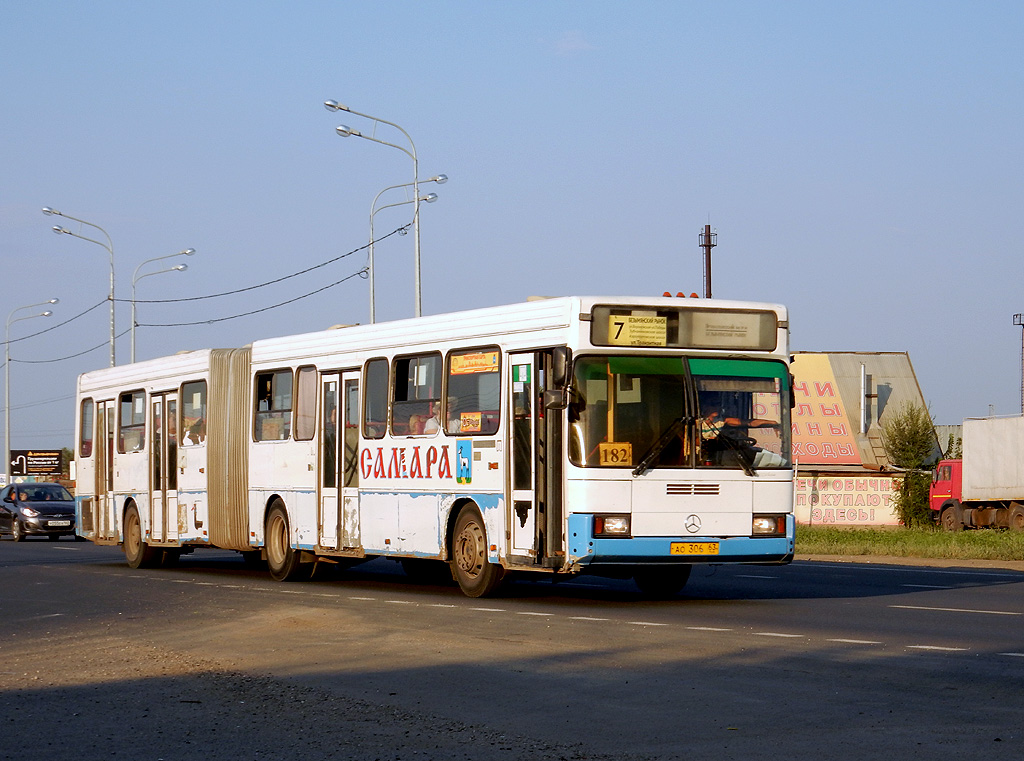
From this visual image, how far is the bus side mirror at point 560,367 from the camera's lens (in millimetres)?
16172

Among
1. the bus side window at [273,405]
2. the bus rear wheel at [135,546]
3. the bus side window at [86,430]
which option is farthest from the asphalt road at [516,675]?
the bus side window at [86,430]

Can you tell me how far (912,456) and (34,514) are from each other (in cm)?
3246

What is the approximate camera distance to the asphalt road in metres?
8.62

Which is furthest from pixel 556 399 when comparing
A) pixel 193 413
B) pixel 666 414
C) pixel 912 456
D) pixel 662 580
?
pixel 912 456

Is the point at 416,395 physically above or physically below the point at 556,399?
above

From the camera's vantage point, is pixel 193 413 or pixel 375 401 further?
pixel 193 413

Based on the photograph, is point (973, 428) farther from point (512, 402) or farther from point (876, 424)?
point (512, 402)

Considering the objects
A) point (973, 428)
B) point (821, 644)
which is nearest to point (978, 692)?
point (821, 644)

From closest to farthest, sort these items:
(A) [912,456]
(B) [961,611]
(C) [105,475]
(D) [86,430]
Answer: (B) [961,611] → (C) [105,475] → (D) [86,430] → (A) [912,456]

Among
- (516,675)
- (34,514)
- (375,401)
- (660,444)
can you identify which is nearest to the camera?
(516,675)

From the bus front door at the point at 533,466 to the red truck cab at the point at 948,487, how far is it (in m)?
A: 36.0

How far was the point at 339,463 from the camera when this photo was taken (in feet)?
68.6

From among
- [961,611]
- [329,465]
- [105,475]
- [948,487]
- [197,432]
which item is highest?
[197,432]

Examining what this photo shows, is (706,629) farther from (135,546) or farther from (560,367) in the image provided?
(135,546)
